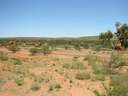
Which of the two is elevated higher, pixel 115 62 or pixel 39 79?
pixel 115 62

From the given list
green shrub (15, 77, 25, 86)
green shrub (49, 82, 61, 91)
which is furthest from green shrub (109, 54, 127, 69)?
green shrub (15, 77, 25, 86)

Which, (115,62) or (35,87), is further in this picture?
(115,62)

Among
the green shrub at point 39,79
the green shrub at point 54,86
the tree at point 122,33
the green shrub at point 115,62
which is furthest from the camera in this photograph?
the tree at point 122,33

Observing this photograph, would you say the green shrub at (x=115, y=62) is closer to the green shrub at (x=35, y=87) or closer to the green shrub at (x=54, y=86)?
the green shrub at (x=54, y=86)

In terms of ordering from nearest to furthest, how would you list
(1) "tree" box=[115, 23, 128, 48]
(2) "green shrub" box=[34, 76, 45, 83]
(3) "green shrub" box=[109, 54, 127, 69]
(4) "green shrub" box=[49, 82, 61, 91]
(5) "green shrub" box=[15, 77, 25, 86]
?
(4) "green shrub" box=[49, 82, 61, 91], (5) "green shrub" box=[15, 77, 25, 86], (2) "green shrub" box=[34, 76, 45, 83], (3) "green shrub" box=[109, 54, 127, 69], (1) "tree" box=[115, 23, 128, 48]

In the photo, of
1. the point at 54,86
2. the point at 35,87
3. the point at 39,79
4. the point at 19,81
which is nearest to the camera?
the point at 35,87

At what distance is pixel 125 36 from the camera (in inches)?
1768

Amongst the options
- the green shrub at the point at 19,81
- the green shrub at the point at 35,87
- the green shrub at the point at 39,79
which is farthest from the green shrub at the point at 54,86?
the green shrub at the point at 19,81

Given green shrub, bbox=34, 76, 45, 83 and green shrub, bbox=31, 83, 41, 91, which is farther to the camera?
green shrub, bbox=34, 76, 45, 83

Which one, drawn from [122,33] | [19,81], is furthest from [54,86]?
[122,33]

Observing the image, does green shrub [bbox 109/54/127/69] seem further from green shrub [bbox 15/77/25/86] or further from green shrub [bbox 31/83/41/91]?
green shrub [bbox 31/83/41/91]

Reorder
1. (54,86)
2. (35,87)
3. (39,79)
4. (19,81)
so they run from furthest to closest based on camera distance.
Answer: (39,79), (19,81), (54,86), (35,87)

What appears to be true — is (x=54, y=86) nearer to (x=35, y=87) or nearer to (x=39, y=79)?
(x=35, y=87)

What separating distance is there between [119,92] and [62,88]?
459 cm
